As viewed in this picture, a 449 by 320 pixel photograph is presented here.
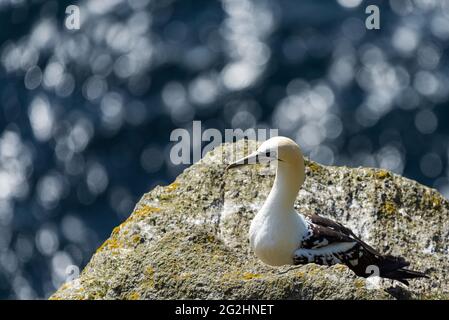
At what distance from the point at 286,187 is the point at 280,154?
24 cm

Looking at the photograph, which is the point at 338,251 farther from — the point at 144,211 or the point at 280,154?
the point at 144,211

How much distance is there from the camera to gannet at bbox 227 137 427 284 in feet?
21.1

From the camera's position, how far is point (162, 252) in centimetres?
606

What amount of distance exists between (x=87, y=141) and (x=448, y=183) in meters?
5.64

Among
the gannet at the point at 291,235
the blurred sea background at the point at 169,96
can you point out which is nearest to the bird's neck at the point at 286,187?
the gannet at the point at 291,235

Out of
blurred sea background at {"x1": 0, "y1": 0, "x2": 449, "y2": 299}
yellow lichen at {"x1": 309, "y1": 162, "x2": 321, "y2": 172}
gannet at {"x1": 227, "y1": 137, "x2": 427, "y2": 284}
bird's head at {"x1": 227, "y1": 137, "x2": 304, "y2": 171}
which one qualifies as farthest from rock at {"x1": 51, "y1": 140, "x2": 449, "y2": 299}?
blurred sea background at {"x1": 0, "y1": 0, "x2": 449, "y2": 299}

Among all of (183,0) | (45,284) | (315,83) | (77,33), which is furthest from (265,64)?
(45,284)

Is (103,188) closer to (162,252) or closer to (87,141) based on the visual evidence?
(87,141)

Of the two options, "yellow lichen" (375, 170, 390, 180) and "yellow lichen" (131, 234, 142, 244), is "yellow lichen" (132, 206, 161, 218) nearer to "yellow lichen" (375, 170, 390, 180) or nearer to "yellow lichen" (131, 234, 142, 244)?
"yellow lichen" (131, 234, 142, 244)

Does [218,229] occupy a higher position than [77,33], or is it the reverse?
[77,33]

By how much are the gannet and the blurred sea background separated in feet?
23.1

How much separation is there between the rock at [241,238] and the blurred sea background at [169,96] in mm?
6296

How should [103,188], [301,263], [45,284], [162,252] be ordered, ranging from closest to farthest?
[162,252], [301,263], [45,284], [103,188]
